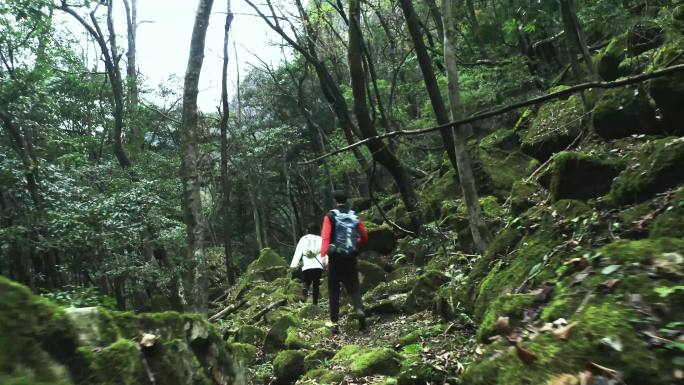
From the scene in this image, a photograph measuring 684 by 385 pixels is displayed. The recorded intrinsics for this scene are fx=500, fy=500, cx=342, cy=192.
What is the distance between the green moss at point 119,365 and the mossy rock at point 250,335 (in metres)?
5.23

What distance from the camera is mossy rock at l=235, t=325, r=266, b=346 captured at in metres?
7.79

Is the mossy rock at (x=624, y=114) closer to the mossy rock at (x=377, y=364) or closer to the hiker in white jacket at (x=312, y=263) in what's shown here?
the mossy rock at (x=377, y=364)

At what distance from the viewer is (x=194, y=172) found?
788cm

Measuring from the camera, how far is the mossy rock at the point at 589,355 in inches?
96.6

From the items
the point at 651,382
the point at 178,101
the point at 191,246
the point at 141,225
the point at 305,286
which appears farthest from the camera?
the point at 178,101

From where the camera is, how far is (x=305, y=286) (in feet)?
36.1

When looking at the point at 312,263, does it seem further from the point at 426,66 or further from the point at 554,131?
the point at 554,131

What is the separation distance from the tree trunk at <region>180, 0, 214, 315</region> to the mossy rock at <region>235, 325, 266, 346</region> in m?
0.68

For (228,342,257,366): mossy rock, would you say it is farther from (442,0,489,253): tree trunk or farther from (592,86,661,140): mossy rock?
(592,86,661,140): mossy rock

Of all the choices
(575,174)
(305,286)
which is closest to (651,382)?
(575,174)

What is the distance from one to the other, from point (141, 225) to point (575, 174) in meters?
9.72

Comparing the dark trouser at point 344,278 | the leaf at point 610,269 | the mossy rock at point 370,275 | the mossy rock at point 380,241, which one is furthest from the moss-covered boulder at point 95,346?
the mossy rock at point 380,241

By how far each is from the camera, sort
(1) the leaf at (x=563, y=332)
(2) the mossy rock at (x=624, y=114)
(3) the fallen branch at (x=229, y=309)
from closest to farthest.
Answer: (1) the leaf at (x=563, y=332)
(2) the mossy rock at (x=624, y=114)
(3) the fallen branch at (x=229, y=309)

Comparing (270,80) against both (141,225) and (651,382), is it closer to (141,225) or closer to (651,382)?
(141,225)
